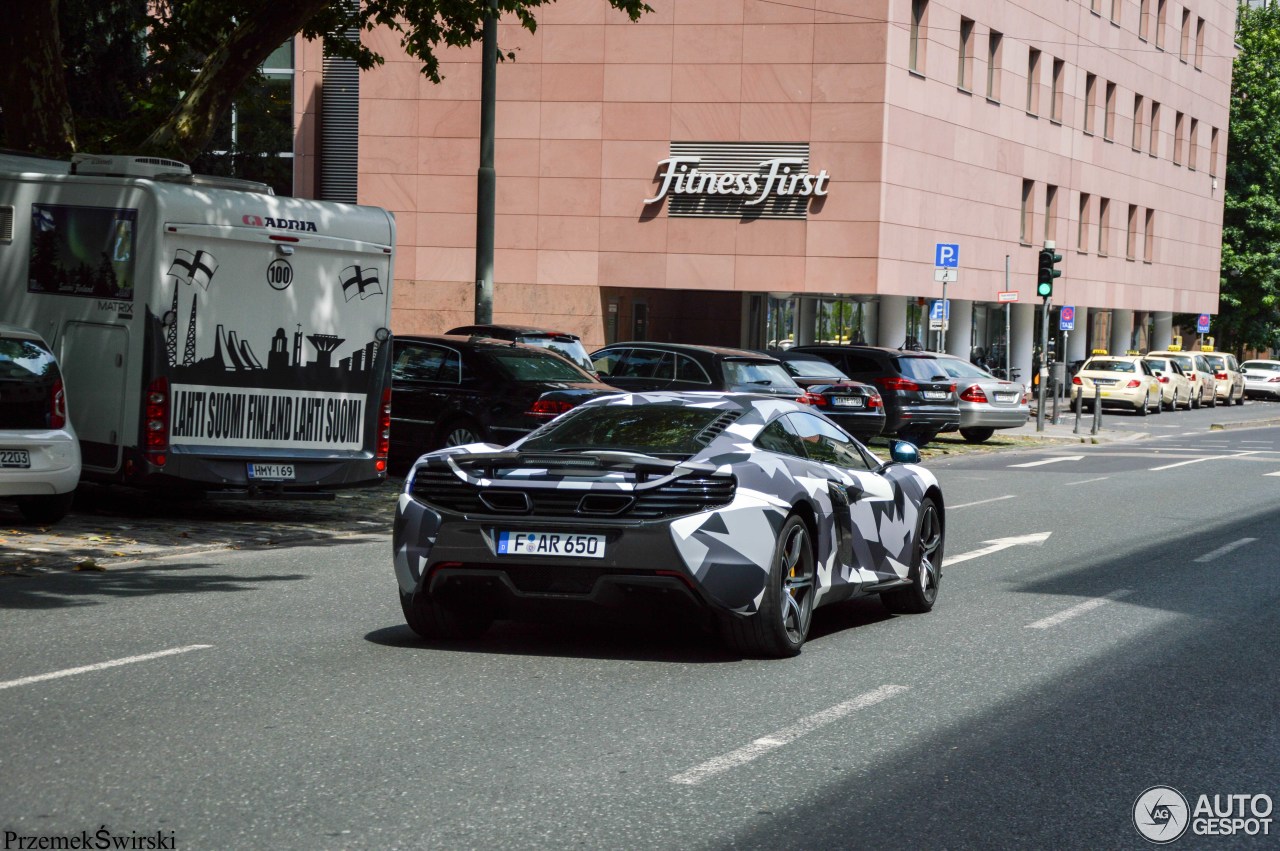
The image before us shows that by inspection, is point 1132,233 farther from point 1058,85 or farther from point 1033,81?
point 1033,81

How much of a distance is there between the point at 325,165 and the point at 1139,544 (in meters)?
36.3

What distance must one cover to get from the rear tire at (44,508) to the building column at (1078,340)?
2031 inches

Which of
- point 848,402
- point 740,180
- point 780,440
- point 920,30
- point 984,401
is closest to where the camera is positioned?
point 780,440

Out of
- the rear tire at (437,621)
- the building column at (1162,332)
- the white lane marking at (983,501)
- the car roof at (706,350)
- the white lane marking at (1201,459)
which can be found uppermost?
the building column at (1162,332)

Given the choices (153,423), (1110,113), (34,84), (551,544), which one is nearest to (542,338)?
(34,84)

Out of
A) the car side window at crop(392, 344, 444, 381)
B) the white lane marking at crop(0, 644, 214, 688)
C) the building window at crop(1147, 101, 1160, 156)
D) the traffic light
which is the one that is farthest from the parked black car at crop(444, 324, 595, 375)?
the building window at crop(1147, 101, 1160, 156)

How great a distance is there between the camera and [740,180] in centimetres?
4456

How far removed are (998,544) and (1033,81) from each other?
41.1 meters

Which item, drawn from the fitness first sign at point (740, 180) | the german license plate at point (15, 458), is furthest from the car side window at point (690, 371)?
the fitness first sign at point (740, 180)

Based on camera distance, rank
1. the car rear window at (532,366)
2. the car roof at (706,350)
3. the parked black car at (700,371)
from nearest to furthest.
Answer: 1. the car rear window at (532,366)
2. the parked black car at (700,371)
3. the car roof at (706,350)

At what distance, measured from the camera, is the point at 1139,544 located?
15.5 meters

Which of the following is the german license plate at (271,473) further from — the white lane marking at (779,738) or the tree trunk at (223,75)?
the white lane marking at (779,738)

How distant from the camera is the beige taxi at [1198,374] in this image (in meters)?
55.3

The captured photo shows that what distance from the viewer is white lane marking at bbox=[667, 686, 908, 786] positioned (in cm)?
637
